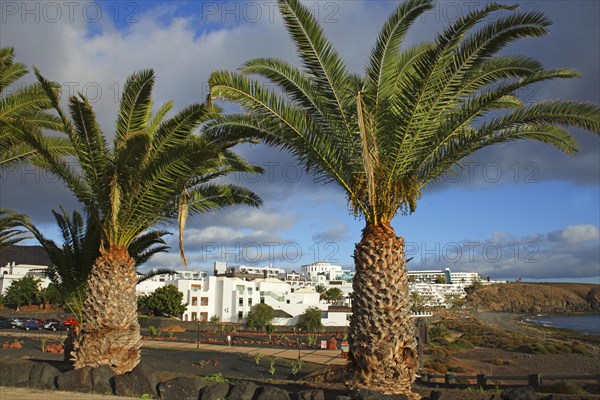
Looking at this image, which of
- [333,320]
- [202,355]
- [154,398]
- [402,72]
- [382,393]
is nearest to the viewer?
→ [382,393]

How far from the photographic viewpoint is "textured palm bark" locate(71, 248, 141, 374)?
36.1ft

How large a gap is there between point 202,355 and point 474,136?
763 inches

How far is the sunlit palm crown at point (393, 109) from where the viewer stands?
9.16m

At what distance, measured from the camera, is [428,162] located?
34.4 feet

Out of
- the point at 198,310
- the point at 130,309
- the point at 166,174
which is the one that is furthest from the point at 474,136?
the point at 198,310

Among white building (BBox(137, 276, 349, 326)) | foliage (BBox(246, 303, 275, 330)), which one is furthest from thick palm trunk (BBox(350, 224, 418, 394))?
white building (BBox(137, 276, 349, 326))

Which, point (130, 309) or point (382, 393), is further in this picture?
point (130, 309)

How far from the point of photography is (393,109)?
9.97 metres

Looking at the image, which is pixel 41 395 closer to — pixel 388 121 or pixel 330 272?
pixel 388 121

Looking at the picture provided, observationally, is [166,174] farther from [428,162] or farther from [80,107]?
[428,162]

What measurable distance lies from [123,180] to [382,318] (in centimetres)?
653

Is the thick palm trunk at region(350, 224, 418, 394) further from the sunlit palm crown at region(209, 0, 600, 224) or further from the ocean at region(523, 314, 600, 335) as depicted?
the ocean at region(523, 314, 600, 335)

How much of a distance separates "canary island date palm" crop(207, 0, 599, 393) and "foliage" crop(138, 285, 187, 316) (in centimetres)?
5315

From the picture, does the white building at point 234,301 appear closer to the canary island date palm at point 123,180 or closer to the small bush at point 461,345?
the small bush at point 461,345
